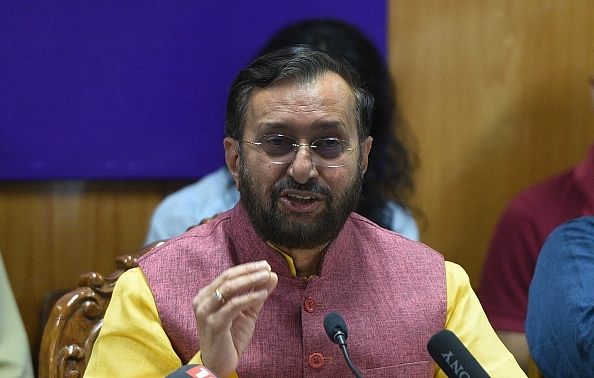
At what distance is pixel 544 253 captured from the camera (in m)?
2.26

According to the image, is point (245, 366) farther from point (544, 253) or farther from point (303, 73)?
point (544, 253)

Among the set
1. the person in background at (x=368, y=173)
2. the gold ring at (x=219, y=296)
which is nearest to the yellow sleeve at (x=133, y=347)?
the gold ring at (x=219, y=296)

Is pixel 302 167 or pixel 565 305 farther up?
pixel 302 167

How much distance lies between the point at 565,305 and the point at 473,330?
282 mm

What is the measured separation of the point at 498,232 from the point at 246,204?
1.51m

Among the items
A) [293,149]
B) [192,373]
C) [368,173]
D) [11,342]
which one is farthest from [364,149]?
[368,173]

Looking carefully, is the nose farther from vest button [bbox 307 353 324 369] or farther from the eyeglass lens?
vest button [bbox 307 353 324 369]

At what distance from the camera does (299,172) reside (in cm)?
176

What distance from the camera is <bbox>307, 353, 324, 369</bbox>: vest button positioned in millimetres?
1811

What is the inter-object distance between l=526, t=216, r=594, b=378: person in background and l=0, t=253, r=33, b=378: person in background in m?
1.24

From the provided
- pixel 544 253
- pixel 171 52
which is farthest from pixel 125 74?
pixel 544 253

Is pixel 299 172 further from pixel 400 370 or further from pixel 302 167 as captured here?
pixel 400 370

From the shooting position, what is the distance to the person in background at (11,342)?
2.39m

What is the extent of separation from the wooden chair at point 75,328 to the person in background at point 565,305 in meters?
0.90
